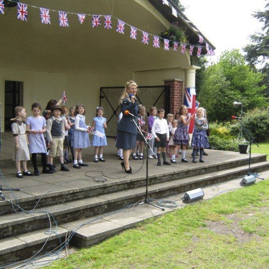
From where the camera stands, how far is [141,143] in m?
8.91

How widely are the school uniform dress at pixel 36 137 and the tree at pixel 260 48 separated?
102 feet

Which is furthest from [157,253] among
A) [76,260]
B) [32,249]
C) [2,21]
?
[2,21]

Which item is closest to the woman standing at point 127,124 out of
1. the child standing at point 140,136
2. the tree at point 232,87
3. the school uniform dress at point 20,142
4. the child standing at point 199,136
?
the school uniform dress at point 20,142

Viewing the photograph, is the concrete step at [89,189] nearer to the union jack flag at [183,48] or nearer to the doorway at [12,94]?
the union jack flag at [183,48]

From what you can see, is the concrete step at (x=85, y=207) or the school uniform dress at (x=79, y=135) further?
the school uniform dress at (x=79, y=135)

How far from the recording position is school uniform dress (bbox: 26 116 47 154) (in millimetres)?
6152

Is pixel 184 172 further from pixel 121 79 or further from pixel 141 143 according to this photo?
pixel 121 79

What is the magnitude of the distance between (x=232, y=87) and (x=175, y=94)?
1989 cm

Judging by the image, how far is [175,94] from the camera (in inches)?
437

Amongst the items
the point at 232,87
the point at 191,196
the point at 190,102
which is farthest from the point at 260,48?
the point at 191,196

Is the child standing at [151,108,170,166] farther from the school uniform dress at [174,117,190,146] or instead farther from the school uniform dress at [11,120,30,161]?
the school uniform dress at [11,120,30,161]

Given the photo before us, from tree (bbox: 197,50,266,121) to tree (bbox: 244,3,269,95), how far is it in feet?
4.26

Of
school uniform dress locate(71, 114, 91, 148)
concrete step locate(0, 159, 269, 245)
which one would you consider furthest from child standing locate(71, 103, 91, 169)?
concrete step locate(0, 159, 269, 245)

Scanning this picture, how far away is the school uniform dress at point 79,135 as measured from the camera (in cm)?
727
